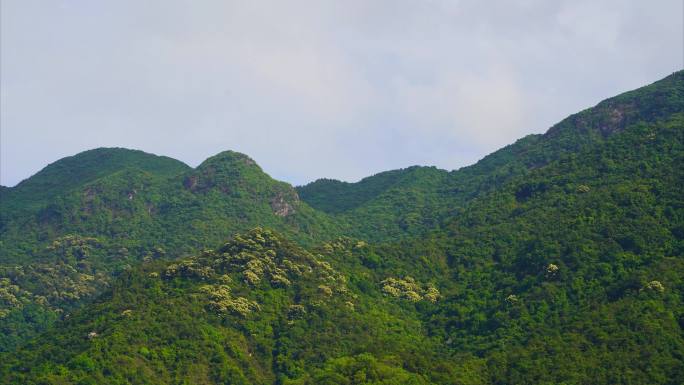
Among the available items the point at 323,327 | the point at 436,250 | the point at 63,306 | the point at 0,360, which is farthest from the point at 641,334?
the point at 63,306

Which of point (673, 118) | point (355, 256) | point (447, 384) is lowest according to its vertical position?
point (447, 384)

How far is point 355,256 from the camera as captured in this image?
162 metres

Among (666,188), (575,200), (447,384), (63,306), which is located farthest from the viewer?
(63,306)

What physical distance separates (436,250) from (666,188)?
3830 centimetres

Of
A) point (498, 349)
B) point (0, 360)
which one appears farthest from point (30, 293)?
point (498, 349)

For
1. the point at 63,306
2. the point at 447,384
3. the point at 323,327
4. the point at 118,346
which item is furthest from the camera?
the point at 63,306

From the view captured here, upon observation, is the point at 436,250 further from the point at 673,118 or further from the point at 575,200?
the point at 673,118

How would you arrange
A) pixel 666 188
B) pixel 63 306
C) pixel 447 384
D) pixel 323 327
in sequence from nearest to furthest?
pixel 447 384, pixel 323 327, pixel 666 188, pixel 63 306

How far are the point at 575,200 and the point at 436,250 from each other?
80.1 ft

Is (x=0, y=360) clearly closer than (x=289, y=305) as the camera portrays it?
Yes

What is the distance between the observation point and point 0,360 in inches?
4830

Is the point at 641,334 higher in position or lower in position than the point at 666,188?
lower

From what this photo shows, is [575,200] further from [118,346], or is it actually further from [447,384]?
[118,346]

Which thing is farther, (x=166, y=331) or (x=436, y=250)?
(x=436, y=250)
